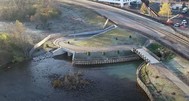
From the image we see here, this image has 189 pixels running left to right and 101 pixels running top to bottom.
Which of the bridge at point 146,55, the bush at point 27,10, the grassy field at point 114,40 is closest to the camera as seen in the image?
the bridge at point 146,55

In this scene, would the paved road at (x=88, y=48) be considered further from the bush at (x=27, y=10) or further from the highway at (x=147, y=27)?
the bush at (x=27, y=10)

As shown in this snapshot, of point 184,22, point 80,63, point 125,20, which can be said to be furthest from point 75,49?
point 184,22

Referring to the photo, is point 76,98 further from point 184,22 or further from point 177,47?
point 184,22

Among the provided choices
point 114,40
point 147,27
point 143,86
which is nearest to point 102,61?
point 114,40

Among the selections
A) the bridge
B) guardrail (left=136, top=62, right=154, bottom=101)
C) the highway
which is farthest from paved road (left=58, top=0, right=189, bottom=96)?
guardrail (left=136, top=62, right=154, bottom=101)

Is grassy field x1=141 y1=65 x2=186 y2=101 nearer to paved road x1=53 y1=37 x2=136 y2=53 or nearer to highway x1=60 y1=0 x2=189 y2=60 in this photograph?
highway x1=60 y1=0 x2=189 y2=60

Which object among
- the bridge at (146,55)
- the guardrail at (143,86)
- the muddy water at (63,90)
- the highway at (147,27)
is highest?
the highway at (147,27)

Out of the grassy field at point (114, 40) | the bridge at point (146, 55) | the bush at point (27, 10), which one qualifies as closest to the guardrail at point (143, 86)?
the bridge at point (146, 55)
